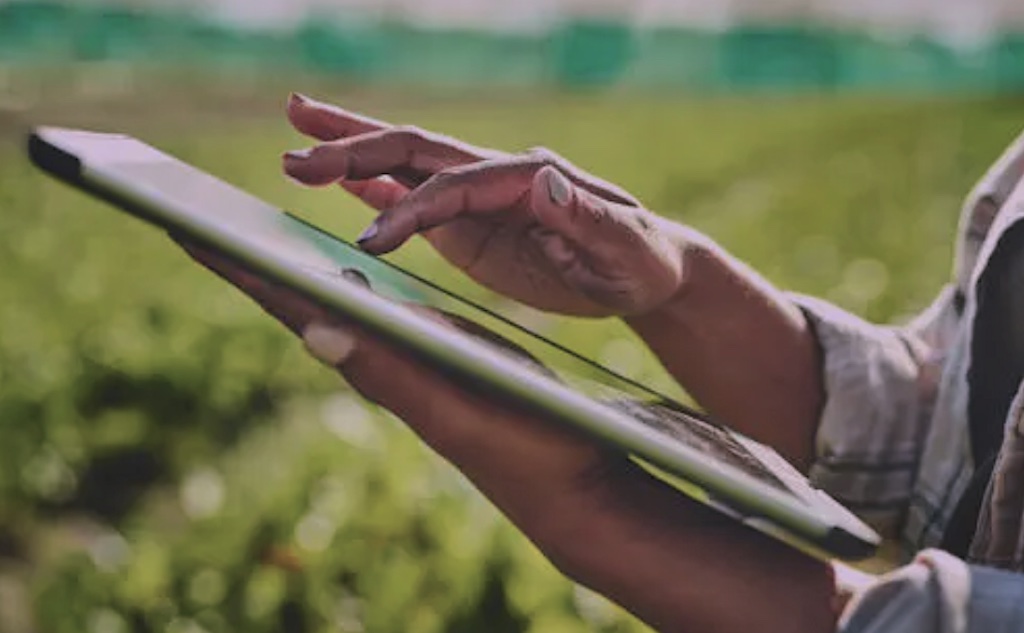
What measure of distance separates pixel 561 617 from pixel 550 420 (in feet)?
2.23

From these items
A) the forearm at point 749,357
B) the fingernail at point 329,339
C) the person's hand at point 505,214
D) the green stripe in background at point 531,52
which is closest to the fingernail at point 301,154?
the person's hand at point 505,214

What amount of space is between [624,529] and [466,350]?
0.12 m

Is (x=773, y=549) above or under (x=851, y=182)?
above

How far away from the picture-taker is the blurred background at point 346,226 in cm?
143

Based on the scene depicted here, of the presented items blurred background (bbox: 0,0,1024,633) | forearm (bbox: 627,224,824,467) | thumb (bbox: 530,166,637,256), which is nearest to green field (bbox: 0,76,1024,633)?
blurred background (bbox: 0,0,1024,633)

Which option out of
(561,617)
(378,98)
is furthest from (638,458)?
(378,98)

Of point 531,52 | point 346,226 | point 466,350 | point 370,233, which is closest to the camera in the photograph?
point 466,350

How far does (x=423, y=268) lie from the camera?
1.72 meters

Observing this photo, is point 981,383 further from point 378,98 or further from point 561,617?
point 378,98

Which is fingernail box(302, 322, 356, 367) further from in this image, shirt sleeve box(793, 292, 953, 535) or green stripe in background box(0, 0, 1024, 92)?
green stripe in background box(0, 0, 1024, 92)

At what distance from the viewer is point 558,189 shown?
0.77 metres

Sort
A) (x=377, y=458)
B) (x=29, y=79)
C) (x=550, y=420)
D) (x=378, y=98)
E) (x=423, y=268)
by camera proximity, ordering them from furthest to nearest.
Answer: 1. (x=378, y=98)
2. (x=29, y=79)
3. (x=423, y=268)
4. (x=377, y=458)
5. (x=550, y=420)

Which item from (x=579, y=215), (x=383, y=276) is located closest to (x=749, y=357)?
(x=579, y=215)

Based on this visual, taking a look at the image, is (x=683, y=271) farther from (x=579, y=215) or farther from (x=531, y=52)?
(x=531, y=52)
